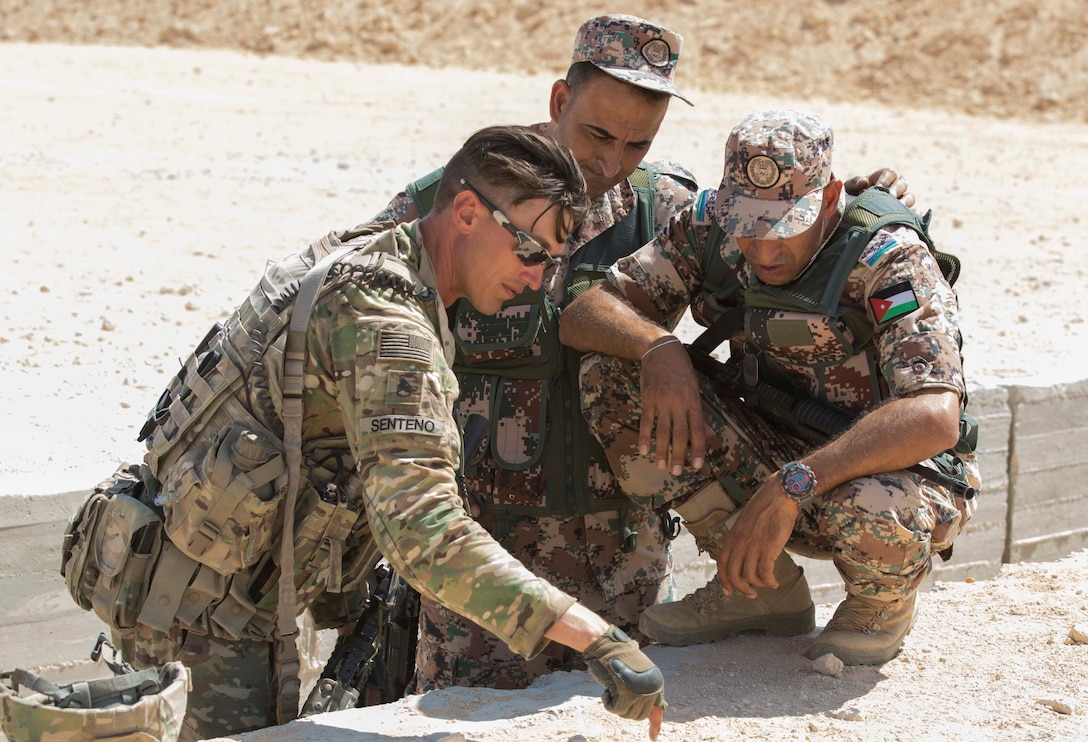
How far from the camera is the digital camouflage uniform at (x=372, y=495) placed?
8.61ft

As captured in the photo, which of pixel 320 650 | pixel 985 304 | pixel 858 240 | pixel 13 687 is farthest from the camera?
pixel 985 304

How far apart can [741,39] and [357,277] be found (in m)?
19.3

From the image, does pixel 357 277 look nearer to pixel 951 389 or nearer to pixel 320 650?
pixel 951 389

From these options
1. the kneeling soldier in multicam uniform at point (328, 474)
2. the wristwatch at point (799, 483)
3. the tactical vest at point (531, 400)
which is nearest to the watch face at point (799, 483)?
the wristwatch at point (799, 483)

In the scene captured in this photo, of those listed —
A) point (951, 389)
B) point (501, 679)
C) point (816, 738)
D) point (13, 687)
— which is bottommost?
point (501, 679)

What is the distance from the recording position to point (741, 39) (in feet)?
69.1

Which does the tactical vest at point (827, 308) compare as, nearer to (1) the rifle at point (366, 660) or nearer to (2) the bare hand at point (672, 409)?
(2) the bare hand at point (672, 409)

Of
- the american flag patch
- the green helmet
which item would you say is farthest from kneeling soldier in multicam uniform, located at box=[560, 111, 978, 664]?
the green helmet

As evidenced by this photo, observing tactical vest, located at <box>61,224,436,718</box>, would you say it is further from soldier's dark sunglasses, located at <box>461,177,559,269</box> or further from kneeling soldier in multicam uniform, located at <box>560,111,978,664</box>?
kneeling soldier in multicam uniform, located at <box>560,111,978,664</box>

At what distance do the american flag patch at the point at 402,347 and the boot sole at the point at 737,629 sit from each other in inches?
57.7

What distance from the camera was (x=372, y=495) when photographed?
8.79 ft

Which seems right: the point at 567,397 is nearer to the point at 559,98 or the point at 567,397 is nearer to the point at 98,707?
the point at 559,98

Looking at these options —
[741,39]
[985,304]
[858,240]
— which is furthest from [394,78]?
[858,240]

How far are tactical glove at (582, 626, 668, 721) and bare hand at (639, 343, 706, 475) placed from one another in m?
Answer: 1.09
